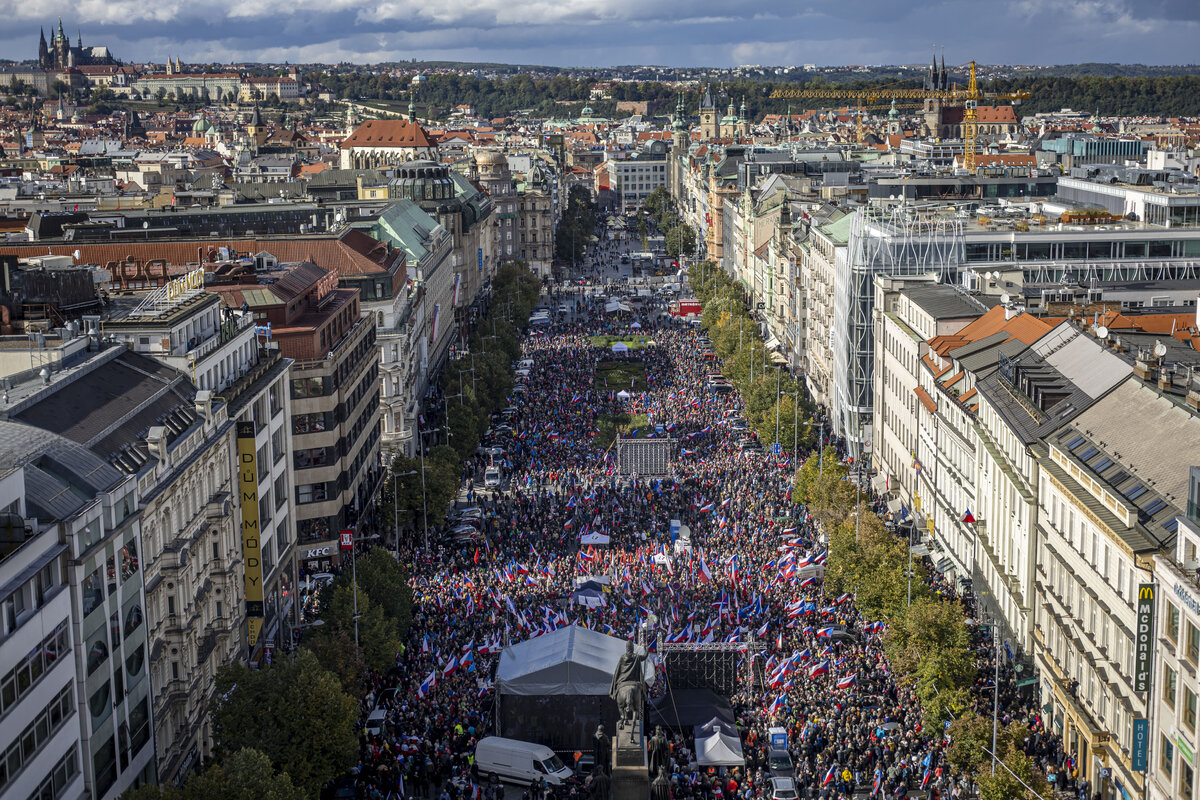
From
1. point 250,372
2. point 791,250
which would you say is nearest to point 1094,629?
point 250,372

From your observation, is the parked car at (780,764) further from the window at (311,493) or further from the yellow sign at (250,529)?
the window at (311,493)

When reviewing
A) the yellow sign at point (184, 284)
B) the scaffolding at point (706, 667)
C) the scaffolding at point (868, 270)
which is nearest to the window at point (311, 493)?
the yellow sign at point (184, 284)

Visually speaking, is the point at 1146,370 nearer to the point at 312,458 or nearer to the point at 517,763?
the point at 517,763

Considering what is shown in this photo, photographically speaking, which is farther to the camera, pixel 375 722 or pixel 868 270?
pixel 868 270

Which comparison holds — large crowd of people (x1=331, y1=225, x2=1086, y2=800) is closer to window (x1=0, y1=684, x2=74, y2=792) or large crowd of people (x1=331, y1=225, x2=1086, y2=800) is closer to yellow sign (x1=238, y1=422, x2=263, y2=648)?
yellow sign (x1=238, y1=422, x2=263, y2=648)

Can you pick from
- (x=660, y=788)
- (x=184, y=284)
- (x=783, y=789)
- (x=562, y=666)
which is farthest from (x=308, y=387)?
(x=783, y=789)

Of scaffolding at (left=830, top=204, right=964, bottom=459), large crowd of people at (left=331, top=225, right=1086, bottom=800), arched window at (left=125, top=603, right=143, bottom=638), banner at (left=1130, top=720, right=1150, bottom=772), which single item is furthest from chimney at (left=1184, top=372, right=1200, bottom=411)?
scaffolding at (left=830, top=204, right=964, bottom=459)
